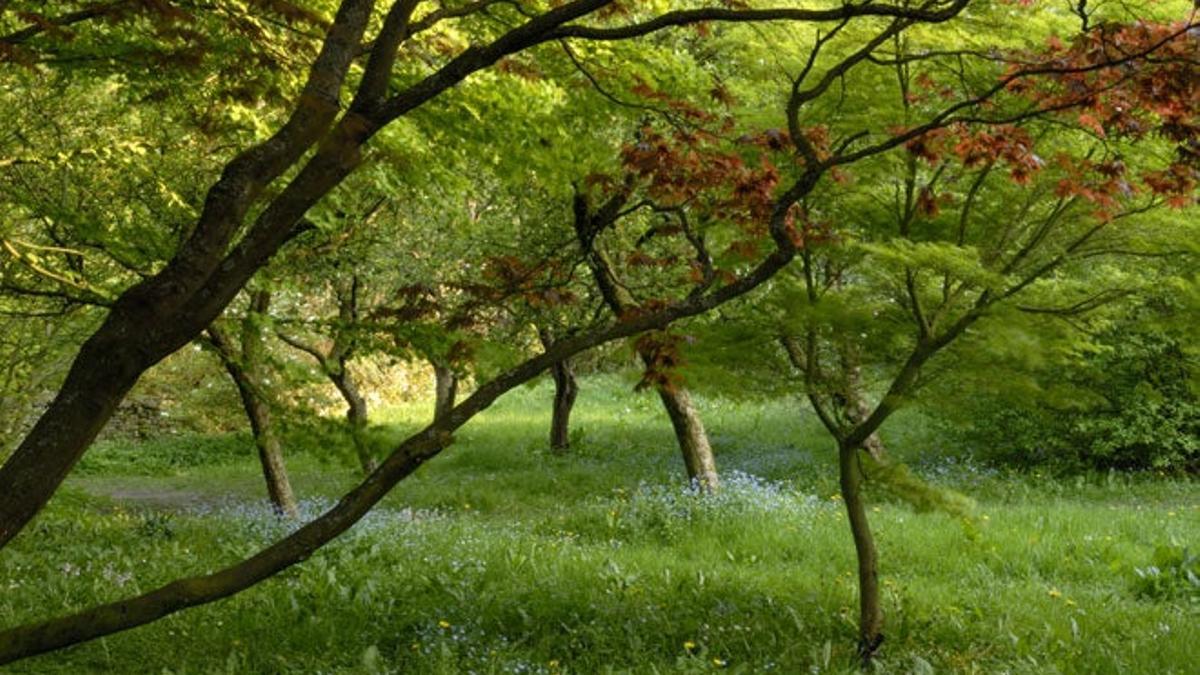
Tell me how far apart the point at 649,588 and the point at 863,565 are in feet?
5.42

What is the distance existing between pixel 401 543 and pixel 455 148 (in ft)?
10.6

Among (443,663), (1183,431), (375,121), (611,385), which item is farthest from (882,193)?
(611,385)

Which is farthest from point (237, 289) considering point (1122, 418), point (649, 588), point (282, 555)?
point (1122, 418)

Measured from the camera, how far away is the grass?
6.00 meters

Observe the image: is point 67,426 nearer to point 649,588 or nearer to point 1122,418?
Result: point 649,588

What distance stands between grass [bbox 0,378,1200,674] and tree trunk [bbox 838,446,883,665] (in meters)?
0.12

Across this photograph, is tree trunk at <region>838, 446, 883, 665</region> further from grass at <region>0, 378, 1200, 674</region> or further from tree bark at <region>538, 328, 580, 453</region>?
tree bark at <region>538, 328, 580, 453</region>

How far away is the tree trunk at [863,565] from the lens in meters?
6.11

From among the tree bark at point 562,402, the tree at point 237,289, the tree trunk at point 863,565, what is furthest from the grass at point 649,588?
the tree bark at point 562,402

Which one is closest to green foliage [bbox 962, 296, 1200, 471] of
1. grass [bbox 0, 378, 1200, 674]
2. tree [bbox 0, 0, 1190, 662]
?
grass [bbox 0, 378, 1200, 674]

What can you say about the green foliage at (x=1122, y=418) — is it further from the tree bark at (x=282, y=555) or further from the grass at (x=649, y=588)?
the tree bark at (x=282, y=555)

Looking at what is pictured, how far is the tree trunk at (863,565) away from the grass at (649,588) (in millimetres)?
122

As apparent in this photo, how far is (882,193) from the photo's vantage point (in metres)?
6.86

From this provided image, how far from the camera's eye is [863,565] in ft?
20.6
